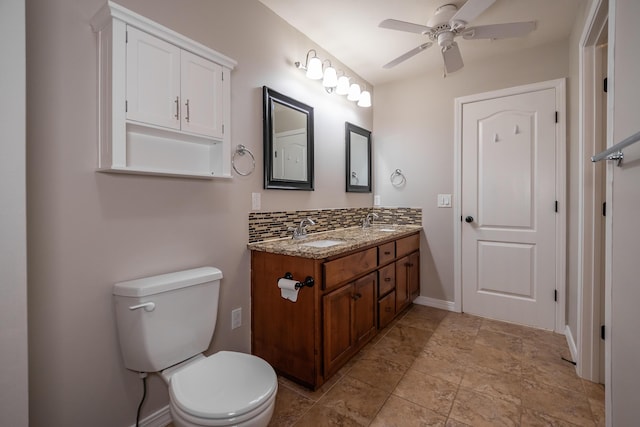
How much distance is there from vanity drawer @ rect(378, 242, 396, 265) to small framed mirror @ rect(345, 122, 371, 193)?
0.76 meters

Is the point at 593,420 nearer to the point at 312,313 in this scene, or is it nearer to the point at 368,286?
the point at 368,286

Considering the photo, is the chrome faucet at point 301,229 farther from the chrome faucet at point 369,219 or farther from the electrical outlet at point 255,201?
the chrome faucet at point 369,219

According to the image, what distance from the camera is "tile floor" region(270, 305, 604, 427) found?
4.84 ft

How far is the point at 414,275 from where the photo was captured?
2877 millimetres

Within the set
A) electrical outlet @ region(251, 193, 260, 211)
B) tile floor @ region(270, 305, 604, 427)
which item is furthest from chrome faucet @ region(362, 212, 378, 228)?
electrical outlet @ region(251, 193, 260, 211)

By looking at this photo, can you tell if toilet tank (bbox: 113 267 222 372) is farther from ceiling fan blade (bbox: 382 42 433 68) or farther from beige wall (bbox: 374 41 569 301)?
beige wall (bbox: 374 41 569 301)

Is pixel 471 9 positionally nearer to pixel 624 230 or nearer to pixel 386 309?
pixel 624 230

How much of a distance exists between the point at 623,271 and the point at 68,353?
6.84 ft

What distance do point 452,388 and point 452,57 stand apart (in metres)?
2.18

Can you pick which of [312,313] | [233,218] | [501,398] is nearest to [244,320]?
[312,313]

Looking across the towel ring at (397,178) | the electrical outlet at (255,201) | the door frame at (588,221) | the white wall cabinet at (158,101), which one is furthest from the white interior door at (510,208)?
the white wall cabinet at (158,101)

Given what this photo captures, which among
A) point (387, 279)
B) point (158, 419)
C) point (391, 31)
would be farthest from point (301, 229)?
point (391, 31)

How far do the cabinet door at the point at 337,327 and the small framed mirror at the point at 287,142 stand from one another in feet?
2.76

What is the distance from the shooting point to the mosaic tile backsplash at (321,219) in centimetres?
194
